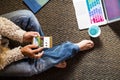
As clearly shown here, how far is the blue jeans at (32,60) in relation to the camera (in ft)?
→ 4.11

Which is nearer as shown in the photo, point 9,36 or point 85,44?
point 9,36

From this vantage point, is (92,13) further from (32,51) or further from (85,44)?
(32,51)

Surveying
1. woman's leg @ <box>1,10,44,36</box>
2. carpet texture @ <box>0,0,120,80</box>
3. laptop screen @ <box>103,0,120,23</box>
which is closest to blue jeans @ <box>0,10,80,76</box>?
woman's leg @ <box>1,10,44,36</box>

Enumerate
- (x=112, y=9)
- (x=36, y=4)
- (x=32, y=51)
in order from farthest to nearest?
1. (x=36, y=4)
2. (x=112, y=9)
3. (x=32, y=51)

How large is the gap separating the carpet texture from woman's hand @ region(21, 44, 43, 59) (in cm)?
22

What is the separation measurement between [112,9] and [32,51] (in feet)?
1.72

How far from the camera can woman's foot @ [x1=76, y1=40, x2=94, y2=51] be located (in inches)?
53.3

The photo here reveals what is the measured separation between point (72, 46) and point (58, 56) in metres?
0.10

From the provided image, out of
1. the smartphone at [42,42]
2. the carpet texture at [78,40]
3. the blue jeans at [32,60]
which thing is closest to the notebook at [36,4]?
the carpet texture at [78,40]

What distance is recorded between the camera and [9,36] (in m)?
1.25

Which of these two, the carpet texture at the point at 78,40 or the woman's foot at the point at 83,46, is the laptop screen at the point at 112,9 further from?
the woman's foot at the point at 83,46

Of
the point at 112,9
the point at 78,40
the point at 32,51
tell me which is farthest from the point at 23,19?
the point at 112,9

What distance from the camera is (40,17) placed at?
149 centimetres

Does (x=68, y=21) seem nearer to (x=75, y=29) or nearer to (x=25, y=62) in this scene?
(x=75, y=29)
